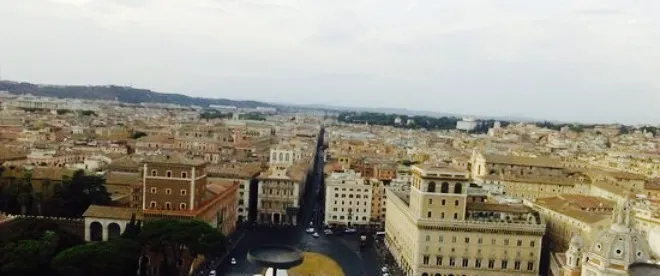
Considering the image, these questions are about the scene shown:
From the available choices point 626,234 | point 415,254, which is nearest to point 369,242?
point 415,254

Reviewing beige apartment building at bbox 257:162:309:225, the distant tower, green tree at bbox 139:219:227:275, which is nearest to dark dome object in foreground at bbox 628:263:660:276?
the distant tower

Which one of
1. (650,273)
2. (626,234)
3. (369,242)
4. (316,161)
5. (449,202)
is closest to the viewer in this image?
(650,273)

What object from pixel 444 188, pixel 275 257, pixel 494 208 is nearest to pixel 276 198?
pixel 444 188

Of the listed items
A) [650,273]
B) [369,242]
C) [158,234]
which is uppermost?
[650,273]

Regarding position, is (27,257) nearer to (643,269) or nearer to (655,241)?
(643,269)

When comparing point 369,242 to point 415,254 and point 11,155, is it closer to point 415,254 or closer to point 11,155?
point 415,254

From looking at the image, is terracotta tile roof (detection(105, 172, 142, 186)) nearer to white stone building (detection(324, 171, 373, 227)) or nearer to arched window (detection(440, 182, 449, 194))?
white stone building (detection(324, 171, 373, 227))
